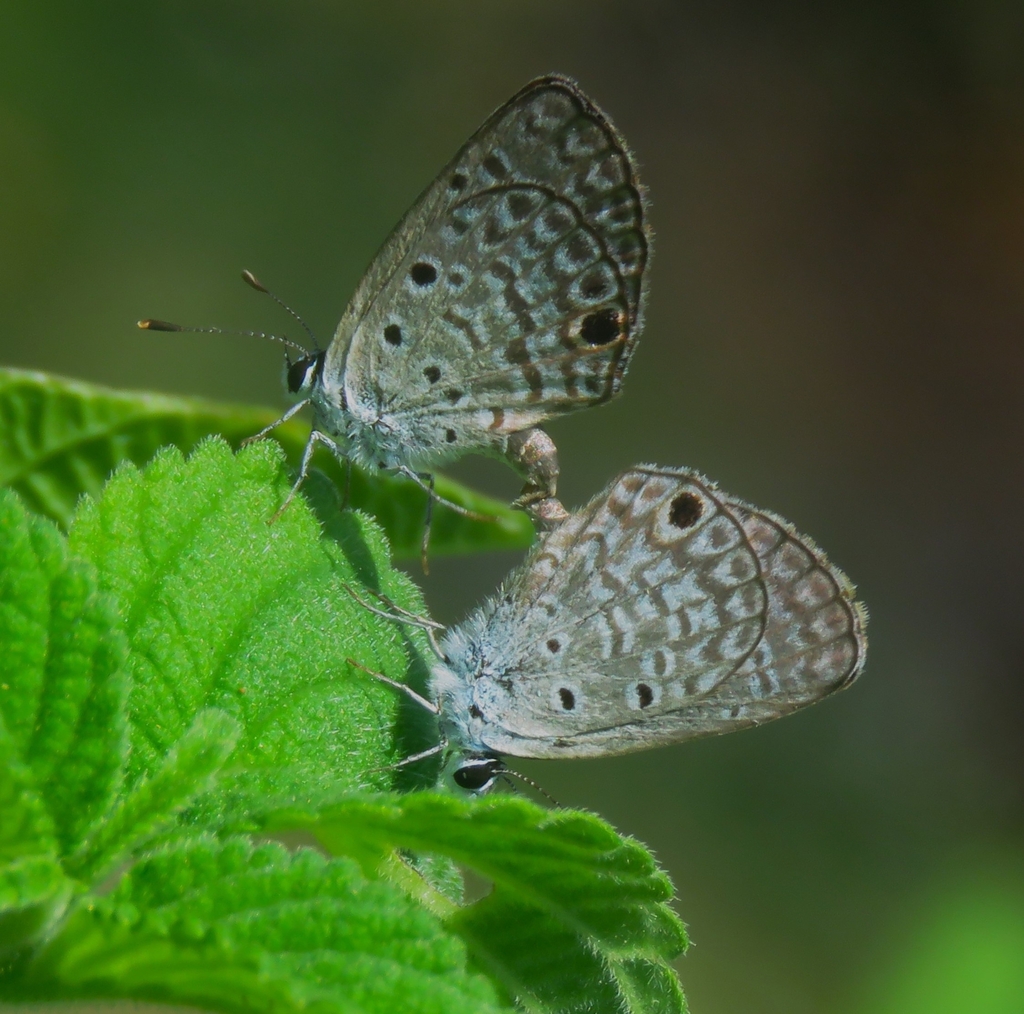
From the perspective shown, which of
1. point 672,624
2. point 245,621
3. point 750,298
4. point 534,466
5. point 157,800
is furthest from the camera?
point 750,298

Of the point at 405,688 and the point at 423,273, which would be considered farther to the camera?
the point at 423,273

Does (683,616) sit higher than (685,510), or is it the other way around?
(685,510)

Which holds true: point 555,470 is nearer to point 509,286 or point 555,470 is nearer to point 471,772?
point 509,286

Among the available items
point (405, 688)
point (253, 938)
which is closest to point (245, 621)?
point (405, 688)

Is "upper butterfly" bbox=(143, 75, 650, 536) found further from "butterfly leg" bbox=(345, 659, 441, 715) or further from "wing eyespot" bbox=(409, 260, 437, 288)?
"butterfly leg" bbox=(345, 659, 441, 715)

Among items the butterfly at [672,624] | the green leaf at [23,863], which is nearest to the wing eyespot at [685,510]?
the butterfly at [672,624]

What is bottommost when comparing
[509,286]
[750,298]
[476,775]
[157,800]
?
[750,298]

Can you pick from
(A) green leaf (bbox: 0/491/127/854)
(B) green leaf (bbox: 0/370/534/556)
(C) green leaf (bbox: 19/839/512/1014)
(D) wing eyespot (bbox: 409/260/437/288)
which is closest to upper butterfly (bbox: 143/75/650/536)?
(D) wing eyespot (bbox: 409/260/437/288)
